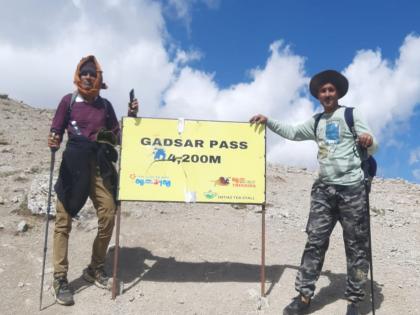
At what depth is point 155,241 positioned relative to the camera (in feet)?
27.0

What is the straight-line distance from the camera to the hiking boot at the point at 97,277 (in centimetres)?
641

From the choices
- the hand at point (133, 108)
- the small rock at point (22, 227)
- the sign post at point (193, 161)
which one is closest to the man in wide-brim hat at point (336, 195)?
the sign post at point (193, 161)

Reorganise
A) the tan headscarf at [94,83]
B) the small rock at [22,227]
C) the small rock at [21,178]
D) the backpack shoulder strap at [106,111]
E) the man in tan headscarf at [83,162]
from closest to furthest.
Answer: the man in tan headscarf at [83,162] < the tan headscarf at [94,83] < the backpack shoulder strap at [106,111] < the small rock at [22,227] < the small rock at [21,178]

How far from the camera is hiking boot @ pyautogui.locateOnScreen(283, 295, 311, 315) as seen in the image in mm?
5703

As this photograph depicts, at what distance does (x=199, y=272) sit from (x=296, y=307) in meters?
1.86

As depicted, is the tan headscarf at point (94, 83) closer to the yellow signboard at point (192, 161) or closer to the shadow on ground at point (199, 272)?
the yellow signboard at point (192, 161)

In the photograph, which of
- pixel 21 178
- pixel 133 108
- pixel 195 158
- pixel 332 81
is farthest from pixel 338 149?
pixel 21 178

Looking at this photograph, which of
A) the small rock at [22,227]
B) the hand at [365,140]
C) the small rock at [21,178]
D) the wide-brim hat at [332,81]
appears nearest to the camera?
the hand at [365,140]

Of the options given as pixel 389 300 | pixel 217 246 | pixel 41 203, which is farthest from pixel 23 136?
pixel 389 300

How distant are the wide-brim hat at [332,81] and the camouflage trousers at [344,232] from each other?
3.88 feet

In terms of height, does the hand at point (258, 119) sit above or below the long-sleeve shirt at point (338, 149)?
above

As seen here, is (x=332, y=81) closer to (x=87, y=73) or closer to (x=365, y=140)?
(x=365, y=140)

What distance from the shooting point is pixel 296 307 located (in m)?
5.70

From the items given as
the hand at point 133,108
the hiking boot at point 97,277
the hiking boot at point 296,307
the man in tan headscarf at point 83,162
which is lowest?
the hiking boot at point 296,307
